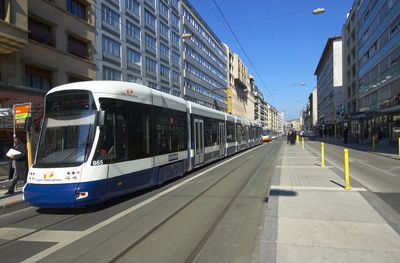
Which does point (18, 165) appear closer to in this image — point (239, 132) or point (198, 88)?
point (239, 132)

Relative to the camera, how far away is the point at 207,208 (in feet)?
19.7

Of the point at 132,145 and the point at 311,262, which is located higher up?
the point at 132,145

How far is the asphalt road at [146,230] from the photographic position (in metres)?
3.77

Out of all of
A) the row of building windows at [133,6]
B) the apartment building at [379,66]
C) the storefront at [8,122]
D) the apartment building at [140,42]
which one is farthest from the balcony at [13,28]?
the apartment building at [379,66]

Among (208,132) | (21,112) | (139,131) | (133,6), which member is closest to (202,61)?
(133,6)

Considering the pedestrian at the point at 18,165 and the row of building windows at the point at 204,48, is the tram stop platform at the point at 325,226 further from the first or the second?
the row of building windows at the point at 204,48

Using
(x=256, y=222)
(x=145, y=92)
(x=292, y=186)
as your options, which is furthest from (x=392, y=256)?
(x=145, y=92)

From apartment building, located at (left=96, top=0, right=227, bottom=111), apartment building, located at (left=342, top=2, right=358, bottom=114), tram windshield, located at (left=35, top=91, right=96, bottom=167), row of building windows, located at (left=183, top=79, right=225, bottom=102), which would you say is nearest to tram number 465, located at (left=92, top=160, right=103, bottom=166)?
tram windshield, located at (left=35, top=91, right=96, bottom=167)

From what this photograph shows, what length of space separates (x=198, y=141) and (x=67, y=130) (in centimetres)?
659

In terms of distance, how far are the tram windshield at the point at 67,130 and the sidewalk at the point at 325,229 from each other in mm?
4137

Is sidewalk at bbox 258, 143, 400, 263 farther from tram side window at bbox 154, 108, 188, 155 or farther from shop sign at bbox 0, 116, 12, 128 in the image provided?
shop sign at bbox 0, 116, 12, 128

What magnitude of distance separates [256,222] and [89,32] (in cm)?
2026

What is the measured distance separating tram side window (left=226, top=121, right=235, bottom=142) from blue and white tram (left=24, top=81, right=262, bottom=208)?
9.92 metres

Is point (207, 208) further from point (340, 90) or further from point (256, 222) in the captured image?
point (340, 90)
